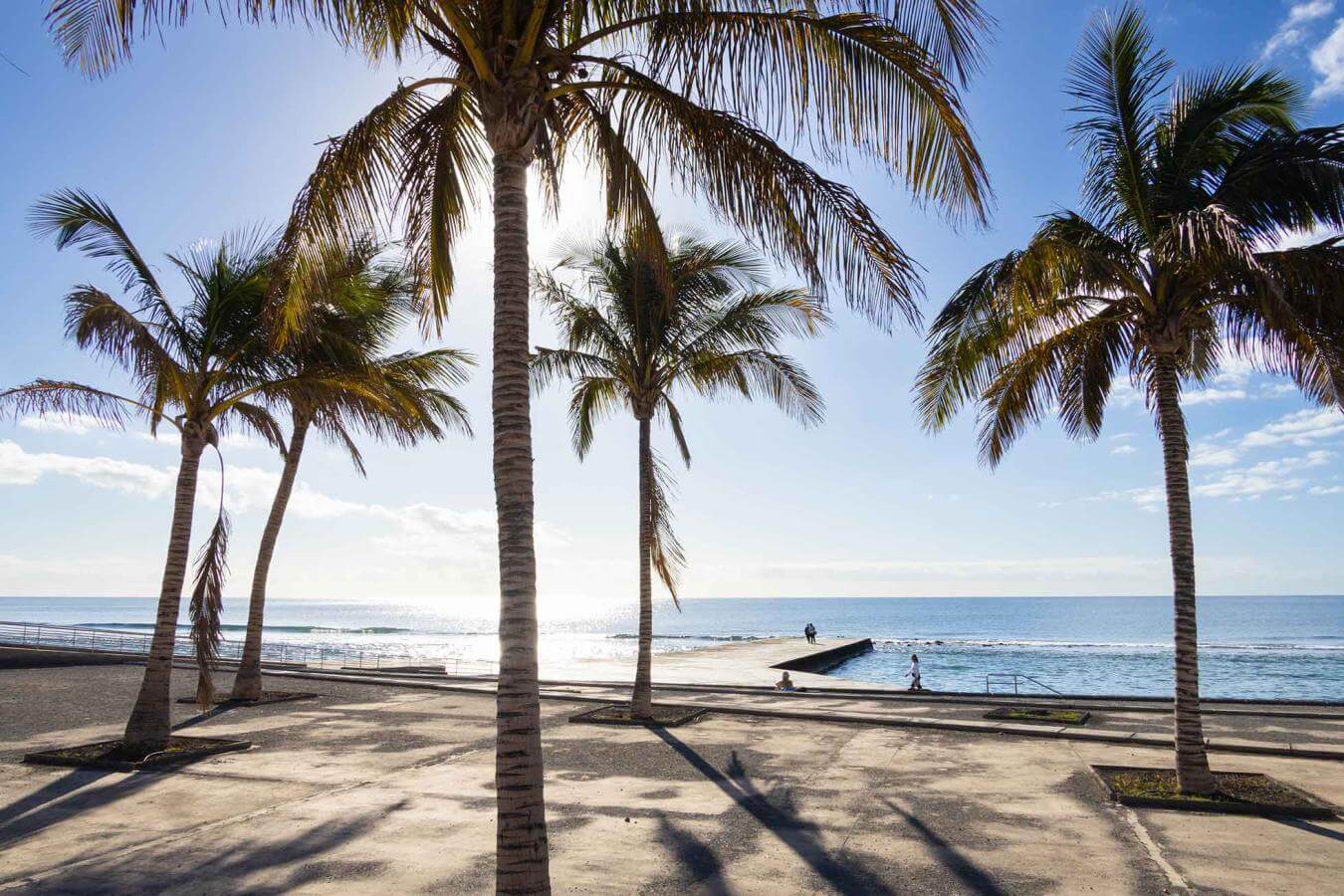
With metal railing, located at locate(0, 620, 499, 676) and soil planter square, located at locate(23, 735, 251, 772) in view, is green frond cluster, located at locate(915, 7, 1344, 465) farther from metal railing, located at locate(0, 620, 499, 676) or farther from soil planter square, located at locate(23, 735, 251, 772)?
metal railing, located at locate(0, 620, 499, 676)

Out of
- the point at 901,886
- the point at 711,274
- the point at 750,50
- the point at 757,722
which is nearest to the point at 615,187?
the point at 750,50

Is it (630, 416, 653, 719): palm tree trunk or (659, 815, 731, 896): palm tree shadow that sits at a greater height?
(630, 416, 653, 719): palm tree trunk

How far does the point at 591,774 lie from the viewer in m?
10.9

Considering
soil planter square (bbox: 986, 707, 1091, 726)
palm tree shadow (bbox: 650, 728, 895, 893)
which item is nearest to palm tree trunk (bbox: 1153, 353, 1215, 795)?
palm tree shadow (bbox: 650, 728, 895, 893)

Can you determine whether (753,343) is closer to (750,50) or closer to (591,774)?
(591,774)

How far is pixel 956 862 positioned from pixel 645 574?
8.99 m

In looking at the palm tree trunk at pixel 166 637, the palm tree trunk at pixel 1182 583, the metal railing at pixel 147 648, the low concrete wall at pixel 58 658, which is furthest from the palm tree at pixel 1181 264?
the low concrete wall at pixel 58 658

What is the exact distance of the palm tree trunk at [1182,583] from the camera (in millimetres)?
9367

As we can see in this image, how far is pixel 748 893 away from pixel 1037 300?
720 cm

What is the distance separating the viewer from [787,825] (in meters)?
8.48

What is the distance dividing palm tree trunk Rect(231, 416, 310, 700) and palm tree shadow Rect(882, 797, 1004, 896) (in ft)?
45.8

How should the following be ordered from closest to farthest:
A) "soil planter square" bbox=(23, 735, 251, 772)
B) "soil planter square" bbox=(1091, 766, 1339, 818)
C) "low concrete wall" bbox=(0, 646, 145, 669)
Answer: "soil planter square" bbox=(1091, 766, 1339, 818) → "soil planter square" bbox=(23, 735, 251, 772) → "low concrete wall" bbox=(0, 646, 145, 669)

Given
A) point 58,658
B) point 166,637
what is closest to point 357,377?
point 166,637

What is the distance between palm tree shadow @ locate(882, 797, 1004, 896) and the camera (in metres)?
6.66
